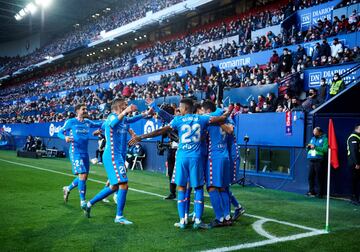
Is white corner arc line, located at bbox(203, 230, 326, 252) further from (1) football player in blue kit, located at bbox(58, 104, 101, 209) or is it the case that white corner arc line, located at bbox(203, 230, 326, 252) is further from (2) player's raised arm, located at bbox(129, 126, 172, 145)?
(1) football player in blue kit, located at bbox(58, 104, 101, 209)

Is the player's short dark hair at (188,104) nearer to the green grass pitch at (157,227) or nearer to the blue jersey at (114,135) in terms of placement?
the blue jersey at (114,135)

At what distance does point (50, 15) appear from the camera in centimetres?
5947

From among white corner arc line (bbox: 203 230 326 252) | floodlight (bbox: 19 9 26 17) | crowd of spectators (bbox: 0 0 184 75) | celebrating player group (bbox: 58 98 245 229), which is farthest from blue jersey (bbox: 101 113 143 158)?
floodlight (bbox: 19 9 26 17)

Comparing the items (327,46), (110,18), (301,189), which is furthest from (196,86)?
(110,18)

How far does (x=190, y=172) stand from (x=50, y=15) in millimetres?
59593

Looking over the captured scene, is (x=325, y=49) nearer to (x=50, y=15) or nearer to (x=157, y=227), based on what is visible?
(x=157, y=227)

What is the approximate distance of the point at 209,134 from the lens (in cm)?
686

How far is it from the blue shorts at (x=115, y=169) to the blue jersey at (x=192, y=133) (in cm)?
112

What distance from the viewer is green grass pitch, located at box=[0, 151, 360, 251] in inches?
213

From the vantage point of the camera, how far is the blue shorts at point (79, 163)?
28.1ft

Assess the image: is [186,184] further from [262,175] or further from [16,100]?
[16,100]

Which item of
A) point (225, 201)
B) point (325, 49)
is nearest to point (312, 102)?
point (325, 49)

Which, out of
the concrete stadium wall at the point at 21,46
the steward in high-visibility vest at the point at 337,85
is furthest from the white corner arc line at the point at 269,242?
the concrete stadium wall at the point at 21,46

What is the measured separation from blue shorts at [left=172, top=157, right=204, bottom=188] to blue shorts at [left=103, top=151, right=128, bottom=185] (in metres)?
1.04
